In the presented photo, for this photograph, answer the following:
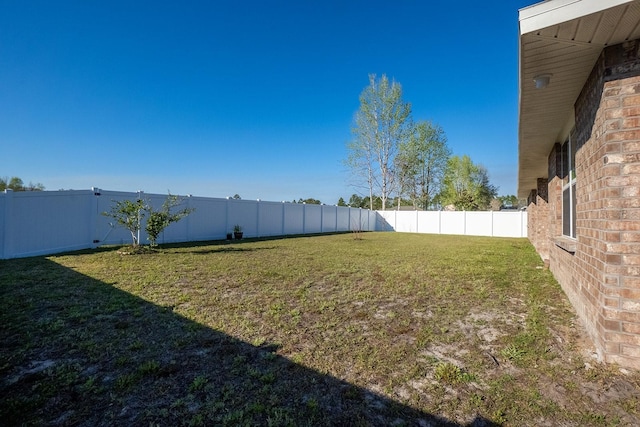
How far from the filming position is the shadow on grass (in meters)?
1.67

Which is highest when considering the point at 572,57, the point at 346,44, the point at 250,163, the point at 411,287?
the point at 346,44

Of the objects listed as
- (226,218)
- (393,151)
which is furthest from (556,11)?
(393,151)

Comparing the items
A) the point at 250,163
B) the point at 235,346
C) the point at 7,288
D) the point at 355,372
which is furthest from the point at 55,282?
the point at 250,163

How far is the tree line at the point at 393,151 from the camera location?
2453 cm

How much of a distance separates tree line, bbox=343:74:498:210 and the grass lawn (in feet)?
70.2

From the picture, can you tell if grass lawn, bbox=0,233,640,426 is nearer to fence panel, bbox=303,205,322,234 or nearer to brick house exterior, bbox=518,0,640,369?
brick house exterior, bbox=518,0,640,369

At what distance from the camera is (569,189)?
4.80 m

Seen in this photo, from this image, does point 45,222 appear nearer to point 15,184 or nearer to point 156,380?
point 156,380

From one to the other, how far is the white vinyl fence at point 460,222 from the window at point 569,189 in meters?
16.9

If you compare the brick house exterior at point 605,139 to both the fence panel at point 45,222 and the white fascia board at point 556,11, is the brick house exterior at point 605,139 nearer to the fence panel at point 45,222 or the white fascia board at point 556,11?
the white fascia board at point 556,11

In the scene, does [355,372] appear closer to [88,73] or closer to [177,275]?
[177,275]

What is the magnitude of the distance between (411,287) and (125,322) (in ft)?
13.2

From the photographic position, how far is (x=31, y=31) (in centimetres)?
759

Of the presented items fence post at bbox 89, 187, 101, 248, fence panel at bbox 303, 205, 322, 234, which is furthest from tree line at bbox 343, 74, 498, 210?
fence post at bbox 89, 187, 101, 248
